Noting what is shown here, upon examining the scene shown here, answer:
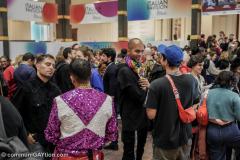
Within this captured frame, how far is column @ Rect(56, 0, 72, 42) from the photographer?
577 inches

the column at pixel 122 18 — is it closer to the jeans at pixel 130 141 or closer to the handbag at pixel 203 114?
the jeans at pixel 130 141

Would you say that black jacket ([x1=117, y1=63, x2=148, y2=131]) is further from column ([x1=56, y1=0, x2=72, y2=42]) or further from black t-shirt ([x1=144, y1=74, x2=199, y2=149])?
column ([x1=56, y1=0, x2=72, y2=42])

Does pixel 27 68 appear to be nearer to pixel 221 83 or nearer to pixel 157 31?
pixel 221 83

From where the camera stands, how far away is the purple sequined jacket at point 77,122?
2236 mm

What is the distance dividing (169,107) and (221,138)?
1.23m

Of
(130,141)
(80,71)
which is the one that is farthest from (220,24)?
(80,71)

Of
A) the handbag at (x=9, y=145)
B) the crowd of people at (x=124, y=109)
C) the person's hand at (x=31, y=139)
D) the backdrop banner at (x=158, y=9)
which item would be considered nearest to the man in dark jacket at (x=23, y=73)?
the crowd of people at (x=124, y=109)

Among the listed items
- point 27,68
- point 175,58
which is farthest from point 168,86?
point 27,68

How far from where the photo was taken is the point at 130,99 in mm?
3889

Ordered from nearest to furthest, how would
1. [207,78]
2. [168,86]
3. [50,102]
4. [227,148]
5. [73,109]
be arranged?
[73,109]
[168,86]
[50,102]
[227,148]
[207,78]

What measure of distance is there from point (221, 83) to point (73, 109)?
87.7 inches

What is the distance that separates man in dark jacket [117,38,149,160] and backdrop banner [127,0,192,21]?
7774 millimetres

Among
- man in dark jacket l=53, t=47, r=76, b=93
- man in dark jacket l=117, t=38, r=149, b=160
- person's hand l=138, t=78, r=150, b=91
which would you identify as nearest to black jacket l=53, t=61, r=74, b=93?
A: man in dark jacket l=53, t=47, r=76, b=93

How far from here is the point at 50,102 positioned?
124 inches
